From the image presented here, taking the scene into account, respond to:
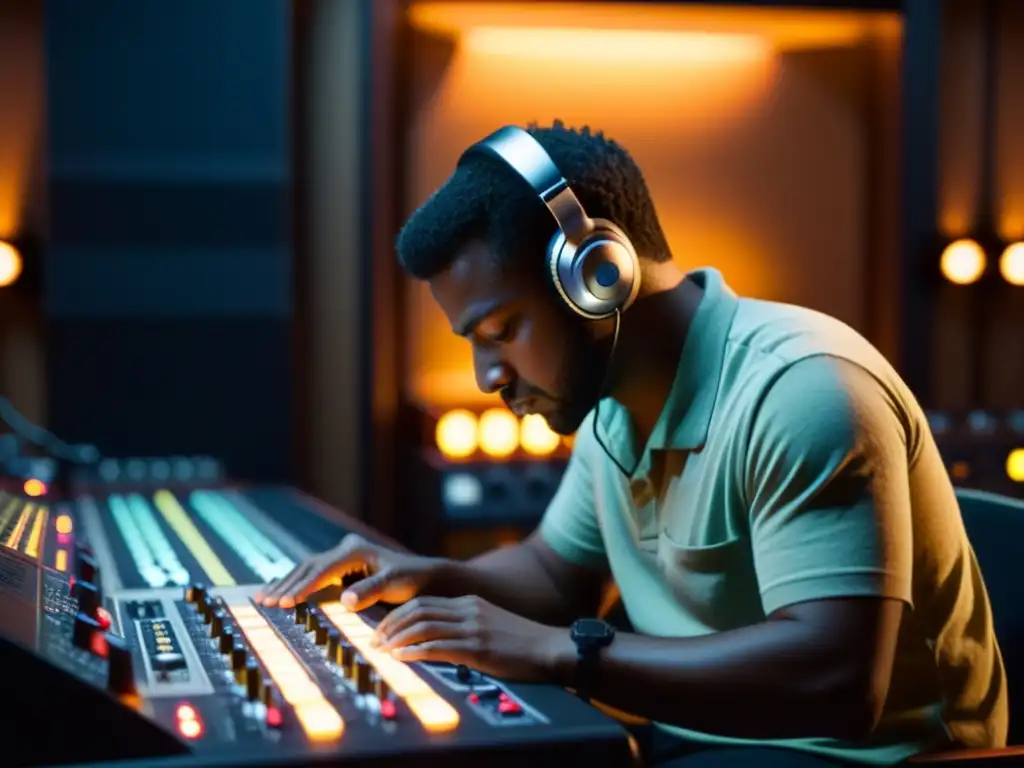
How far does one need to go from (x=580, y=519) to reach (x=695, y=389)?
36 centimetres

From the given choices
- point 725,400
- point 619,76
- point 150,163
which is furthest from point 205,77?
point 725,400

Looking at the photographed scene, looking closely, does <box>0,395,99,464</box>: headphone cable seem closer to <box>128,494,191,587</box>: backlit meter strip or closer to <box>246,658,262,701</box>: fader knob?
<box>128,494,191,587</box>: backlit meter strip

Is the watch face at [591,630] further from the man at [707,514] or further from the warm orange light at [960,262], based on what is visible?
the warm orange light at [960,262]

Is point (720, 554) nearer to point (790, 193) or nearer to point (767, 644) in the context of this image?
point (767, 644)

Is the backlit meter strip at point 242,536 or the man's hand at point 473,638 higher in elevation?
the man's hand at point 473,638

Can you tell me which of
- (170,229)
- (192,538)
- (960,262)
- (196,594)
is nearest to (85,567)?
(196,594)

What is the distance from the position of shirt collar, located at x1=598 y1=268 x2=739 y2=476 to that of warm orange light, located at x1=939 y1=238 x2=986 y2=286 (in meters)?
2.14

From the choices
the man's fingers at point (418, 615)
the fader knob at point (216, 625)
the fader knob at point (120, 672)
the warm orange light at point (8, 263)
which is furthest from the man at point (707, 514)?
the warm orange light at point (8, 263)

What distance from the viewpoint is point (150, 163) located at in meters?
2.76

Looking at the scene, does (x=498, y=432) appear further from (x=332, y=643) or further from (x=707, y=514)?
(x=332, y=643)

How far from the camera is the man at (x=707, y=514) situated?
1027 mm

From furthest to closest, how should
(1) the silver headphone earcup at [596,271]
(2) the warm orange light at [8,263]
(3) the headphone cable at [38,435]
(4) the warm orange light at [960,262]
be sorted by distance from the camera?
(4) the warm orange light at [960,262] → (2) the warm orange light at [8,263] → (3) the headphone cable at [38,435] → (1) the silver headphone earcup at [596,271]

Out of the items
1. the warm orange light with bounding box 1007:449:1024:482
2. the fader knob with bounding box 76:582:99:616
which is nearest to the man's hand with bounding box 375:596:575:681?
the fader knob with bounding box 76:582:99:616

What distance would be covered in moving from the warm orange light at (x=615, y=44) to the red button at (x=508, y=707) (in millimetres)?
2627
